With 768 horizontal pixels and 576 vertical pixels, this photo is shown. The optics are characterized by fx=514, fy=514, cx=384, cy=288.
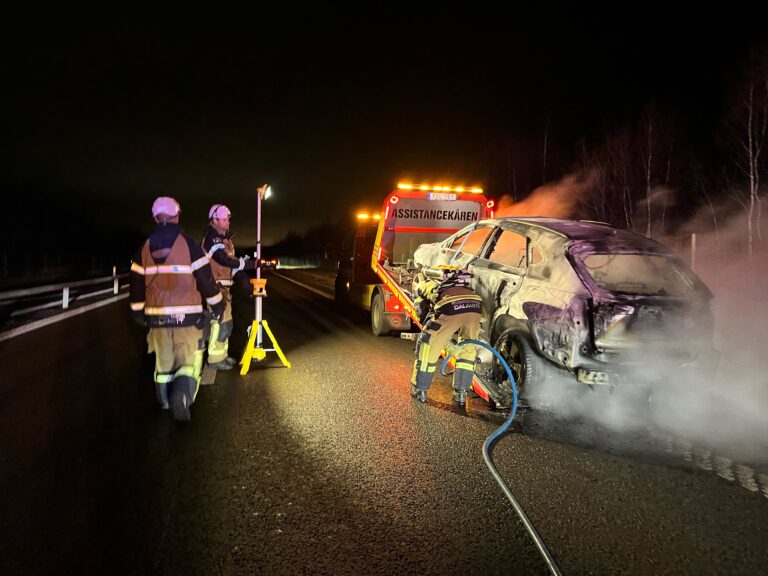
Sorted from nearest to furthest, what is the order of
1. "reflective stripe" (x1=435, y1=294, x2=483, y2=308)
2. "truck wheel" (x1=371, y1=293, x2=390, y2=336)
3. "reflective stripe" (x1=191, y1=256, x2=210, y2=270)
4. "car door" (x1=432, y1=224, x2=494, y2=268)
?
"reflective stripe" (x1=191, y1=256, x2=210, y2=270) < "reflective stripe" (x1=435, y1=294, x2=483, y2=308) < "car door" (x1=432, y1=224, x2=494, y2=268) < "truck wheel" (x1=371, y1=293, x2=390, y2=336)

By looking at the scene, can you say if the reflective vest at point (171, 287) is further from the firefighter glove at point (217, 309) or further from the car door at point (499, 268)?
the car door at point (499, 268)

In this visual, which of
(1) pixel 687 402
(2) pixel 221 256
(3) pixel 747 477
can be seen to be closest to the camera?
(3) pixel 747 477

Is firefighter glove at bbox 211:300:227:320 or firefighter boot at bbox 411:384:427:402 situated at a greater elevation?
firefighter glove at bbox 211:300:227:320

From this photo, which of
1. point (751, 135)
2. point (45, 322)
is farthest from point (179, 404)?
point (751, 135)

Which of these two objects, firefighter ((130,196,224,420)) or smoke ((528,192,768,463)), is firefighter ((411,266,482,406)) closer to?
smoke ((528,192,768,463))

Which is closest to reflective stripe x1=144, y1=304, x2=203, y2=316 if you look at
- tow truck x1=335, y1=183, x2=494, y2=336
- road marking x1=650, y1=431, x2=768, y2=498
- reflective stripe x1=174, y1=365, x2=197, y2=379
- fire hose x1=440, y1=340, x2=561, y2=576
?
reflective stripe x1=174, y1=365, x2=197, y2=379

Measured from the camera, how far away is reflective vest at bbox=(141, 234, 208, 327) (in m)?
4.35

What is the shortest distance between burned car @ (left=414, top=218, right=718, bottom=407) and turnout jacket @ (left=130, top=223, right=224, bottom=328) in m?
2.89

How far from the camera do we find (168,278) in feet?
14.3

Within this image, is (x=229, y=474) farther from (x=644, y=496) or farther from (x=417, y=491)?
(x=644, y=496)

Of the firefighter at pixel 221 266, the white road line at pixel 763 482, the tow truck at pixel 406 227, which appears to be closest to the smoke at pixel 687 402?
the white road line at pixel 763 482

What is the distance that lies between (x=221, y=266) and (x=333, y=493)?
13.3 feet

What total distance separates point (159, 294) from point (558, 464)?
3.45 meters

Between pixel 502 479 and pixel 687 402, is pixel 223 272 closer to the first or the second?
pixel 502 479
